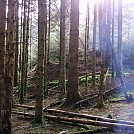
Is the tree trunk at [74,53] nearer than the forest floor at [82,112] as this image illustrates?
No

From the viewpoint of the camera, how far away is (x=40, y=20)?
28.7 ft

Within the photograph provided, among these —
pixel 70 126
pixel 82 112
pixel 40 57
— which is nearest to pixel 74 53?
pixel 82 112

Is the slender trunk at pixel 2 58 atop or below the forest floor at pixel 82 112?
atop

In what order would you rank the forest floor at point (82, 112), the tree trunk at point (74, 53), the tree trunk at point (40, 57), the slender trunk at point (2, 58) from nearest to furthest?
the slender trunk at point (2, 58), the forest floor at point (82, 112), the tree trunk at point (40, 57), the tree trunk at point (74, 53)

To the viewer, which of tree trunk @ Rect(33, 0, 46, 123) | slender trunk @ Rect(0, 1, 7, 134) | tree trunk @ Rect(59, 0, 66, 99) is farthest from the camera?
tree trunk @ Rect(59, 0, 66, 99)

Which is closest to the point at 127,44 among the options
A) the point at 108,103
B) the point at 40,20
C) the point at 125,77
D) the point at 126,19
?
the point at 126,19

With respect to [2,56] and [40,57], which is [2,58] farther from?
[40,57]

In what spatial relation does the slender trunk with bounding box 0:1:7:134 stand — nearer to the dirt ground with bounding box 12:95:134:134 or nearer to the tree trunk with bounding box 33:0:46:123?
the dirt ground with bounding box 12:95:134:134

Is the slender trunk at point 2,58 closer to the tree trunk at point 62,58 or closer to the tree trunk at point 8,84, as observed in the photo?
the tree trunk at point 8,84

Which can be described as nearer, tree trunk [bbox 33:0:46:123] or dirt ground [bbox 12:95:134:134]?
dirt ground [bbox 12:95:134:134]

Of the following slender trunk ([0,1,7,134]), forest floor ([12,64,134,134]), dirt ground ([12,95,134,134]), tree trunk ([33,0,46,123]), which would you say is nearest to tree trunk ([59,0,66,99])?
forest floor ([12,64,134,134])

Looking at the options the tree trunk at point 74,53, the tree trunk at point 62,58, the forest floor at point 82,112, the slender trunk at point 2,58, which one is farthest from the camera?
the tree trunk at point 62,58

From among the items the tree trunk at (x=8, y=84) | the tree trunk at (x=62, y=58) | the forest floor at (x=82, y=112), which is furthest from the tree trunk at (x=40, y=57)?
the tree trunk at (x=62, y=58)

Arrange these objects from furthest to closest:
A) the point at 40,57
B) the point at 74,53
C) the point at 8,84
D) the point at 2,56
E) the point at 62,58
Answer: the point at 62,58 < the point at 74,53 < the point at 40,57 < the point at 2,56 < the point at 8,84
